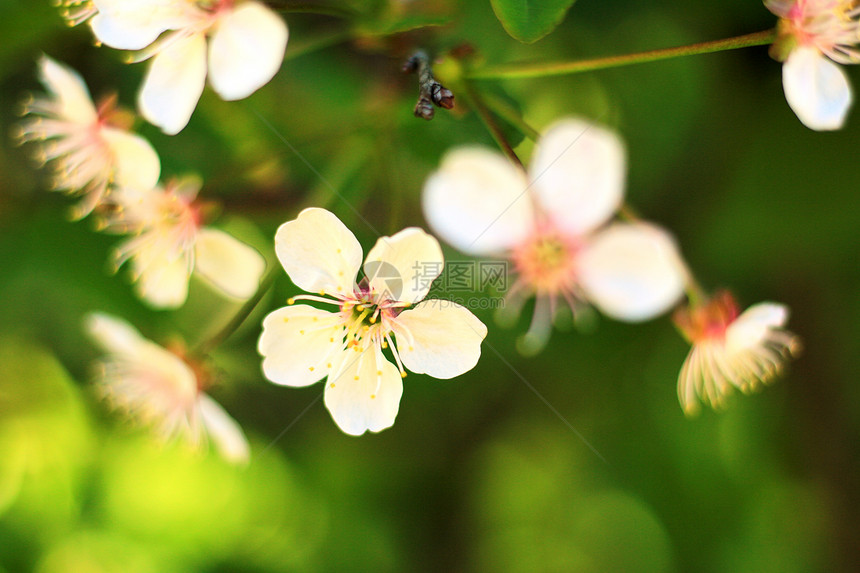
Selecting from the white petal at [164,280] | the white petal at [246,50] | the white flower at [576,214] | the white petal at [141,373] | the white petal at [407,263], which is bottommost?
the white petal at [141,373]

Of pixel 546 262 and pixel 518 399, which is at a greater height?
pixel 546 262

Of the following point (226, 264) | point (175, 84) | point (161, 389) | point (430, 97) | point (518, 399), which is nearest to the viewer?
point (430, 97)

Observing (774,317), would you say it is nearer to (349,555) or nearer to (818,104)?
(818,104)

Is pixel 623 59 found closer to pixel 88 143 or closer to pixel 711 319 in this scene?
pixel 711 319

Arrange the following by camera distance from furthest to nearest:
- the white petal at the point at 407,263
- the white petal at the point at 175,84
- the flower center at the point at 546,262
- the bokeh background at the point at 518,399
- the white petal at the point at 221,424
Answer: the bokeh background at the point at 518,399, the flower center at the point at 546,262, the white petal at the point at 221,424, the white petal at the point at 175,84, the white petal at the point at 407,263

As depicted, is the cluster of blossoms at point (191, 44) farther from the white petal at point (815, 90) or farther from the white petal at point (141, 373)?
the white petal at point (815, 90)

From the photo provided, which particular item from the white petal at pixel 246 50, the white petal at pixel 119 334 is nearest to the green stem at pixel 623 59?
the white petal at pixel 246 50

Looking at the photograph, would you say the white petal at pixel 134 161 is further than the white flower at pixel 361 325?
Yes

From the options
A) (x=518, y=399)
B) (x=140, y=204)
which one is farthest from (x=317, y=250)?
(x=518, y=399)
